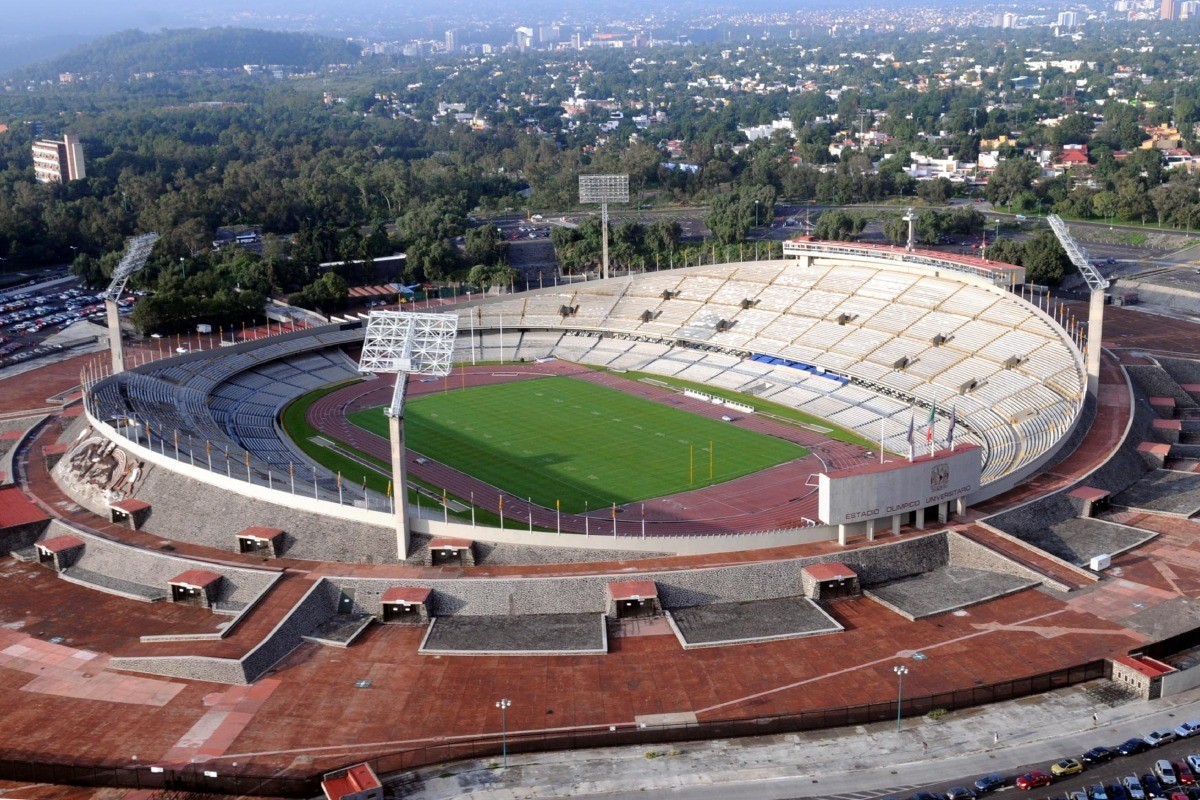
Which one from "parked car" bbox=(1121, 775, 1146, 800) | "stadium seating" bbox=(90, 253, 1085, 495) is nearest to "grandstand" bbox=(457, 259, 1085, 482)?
"stadium seating" bbox=(90, 253, 1085, 495)

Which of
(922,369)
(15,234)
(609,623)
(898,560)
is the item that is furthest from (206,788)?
(15,234)

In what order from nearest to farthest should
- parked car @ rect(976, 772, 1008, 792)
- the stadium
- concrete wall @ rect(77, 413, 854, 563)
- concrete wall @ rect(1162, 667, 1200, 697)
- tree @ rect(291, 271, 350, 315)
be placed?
1. parked car @ rect(976, 772, 1008, 792)
2. the stadium
3. concrete wall @ rect(1162, 667, 1200, 697)
4. concrete wall @ rect(77, 413, 854, 563)
5. tree @ rect(291, 271, 350, 315)

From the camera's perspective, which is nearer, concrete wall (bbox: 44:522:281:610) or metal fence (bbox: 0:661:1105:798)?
metal fence (bbox: 0:661:1105:798)

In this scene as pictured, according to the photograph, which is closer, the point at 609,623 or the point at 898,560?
the point at 609,623

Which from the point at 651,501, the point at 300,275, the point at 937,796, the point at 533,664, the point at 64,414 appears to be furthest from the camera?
the point at 300,275

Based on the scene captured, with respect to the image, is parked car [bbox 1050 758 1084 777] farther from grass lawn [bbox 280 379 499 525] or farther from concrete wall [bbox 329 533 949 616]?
grass lawn [bbox 280 379 499 525]

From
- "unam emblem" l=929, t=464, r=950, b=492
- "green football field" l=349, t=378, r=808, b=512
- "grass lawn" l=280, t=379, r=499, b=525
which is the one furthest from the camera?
"green football field" l=349, t=378, r=808, b=512

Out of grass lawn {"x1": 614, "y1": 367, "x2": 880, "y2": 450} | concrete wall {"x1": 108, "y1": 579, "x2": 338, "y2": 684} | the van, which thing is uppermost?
concrete wall {"x1": 108, "y1": 579, "x2": 338, "y2": 684}

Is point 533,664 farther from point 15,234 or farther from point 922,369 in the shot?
point 15,234
